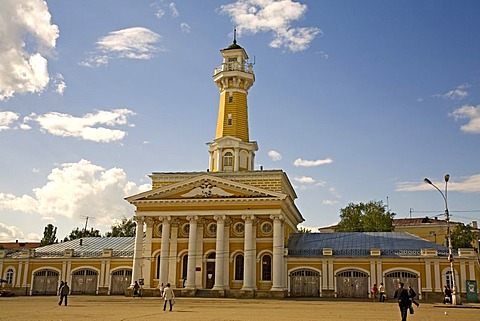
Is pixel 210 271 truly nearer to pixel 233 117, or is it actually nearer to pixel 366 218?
pixel 233 117

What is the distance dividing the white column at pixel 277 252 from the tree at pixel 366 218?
2502 centimetres

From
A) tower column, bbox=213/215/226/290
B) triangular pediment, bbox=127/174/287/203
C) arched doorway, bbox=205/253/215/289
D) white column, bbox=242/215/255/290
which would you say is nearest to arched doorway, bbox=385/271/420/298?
white column, bbox=242/215/255/290

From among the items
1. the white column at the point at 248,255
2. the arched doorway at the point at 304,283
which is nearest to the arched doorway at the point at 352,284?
the arched doorway at the point at 304,283

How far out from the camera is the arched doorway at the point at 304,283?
153 ft

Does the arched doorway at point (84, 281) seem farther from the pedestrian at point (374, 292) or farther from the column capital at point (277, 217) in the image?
the pedestrian at point (374, 292)

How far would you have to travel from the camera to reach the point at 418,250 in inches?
1813

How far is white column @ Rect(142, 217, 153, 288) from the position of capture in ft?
157

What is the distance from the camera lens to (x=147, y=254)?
48.8 meters

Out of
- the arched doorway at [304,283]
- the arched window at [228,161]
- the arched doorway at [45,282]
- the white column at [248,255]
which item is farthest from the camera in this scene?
the arched window at [228,161]

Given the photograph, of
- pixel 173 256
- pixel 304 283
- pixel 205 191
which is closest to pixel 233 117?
pixel 205 191

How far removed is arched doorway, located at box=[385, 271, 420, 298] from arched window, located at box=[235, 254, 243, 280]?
1249 cm

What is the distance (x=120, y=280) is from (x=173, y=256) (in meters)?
6.27

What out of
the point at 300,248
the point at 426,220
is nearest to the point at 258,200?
the point at 300,248

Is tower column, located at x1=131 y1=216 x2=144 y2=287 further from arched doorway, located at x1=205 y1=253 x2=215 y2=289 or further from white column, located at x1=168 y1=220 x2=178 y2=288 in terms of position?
arched doorway, located at x1=205 y1=253 x2=215 y2=289
